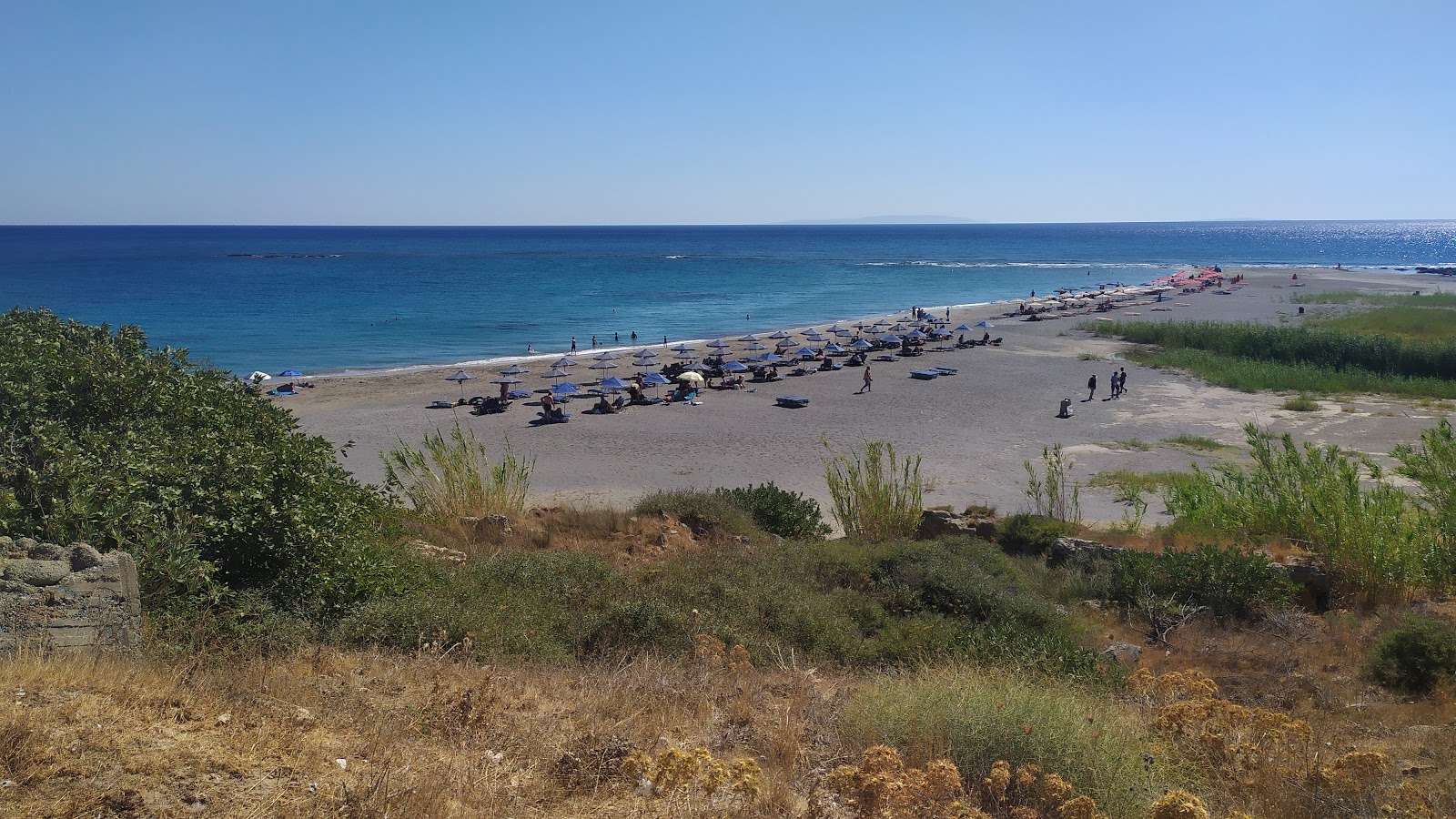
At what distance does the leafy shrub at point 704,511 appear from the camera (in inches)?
533

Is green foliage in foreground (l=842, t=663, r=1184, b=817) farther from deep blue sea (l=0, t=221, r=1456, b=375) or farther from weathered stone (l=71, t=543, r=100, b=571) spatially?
deep blue sea (l=0, t=221, r=1456, b=375)

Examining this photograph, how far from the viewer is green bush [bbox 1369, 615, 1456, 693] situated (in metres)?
7.48

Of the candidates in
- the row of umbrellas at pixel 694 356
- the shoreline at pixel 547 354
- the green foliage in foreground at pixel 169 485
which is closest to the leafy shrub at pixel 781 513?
the green foliage in foreground at pixel 169 485

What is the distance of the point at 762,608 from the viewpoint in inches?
Result: 355

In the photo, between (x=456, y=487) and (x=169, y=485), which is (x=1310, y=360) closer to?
(x=456, y=487)

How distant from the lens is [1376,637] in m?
8.63

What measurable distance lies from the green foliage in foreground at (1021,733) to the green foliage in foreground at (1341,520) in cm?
638

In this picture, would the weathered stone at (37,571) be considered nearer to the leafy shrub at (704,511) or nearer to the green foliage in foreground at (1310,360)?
the leafy shrub at (704,511)

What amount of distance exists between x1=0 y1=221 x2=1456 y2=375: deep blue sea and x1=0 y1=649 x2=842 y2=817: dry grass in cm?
3677

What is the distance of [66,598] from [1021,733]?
5.95 metres

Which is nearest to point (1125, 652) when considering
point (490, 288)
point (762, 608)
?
point (762, 608)

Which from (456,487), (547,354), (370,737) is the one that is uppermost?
(370,737)

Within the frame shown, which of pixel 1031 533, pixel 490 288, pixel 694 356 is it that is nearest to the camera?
pixel 1031 533

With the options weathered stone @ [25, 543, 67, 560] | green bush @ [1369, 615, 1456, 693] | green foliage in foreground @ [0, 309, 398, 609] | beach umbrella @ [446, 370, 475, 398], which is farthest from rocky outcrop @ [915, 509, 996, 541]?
beach umbrella @ [446, 370, 475, 398]
